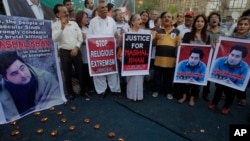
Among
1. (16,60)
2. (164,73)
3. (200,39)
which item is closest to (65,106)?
(16,60)

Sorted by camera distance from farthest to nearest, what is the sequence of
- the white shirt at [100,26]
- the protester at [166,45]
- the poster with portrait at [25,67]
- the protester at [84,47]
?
1. the protester at [84,47]
2. the white shirt at [100,26]
3. the protester at [166,45]
4. the poster with portrait at [25,67]

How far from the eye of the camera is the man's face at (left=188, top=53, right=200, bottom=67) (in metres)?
3.02

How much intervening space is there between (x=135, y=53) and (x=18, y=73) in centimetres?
174

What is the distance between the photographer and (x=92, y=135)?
8.02ft

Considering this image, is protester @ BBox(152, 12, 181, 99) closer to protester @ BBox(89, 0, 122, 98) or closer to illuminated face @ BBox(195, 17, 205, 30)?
illuminated face @ BBox(195, 17, 205, 30)

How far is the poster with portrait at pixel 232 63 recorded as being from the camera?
2625mm

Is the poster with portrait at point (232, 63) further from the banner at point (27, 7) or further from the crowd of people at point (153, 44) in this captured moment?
the banner at point (27, 7)

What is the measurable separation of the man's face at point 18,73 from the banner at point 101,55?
1168mm

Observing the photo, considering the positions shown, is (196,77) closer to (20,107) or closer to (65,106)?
(65,106)

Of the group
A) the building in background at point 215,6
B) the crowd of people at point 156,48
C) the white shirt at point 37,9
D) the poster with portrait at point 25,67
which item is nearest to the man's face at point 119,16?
the crowd of people at point 156,48

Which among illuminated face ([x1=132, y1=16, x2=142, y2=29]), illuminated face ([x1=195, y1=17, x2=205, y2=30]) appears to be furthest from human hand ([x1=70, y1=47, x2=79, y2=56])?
illuminated face ([x1=195, y1=17, x2=205, y2=30])

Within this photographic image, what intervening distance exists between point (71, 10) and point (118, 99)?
6.59ft

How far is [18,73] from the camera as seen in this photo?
82.0 inches

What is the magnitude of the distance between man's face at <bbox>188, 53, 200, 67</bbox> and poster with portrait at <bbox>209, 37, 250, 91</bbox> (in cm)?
24
